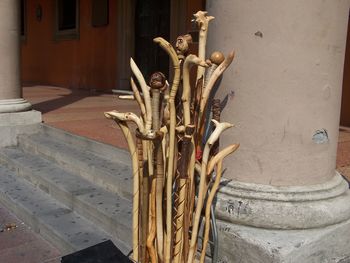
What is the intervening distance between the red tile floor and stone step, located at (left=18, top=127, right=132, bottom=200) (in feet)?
0.59

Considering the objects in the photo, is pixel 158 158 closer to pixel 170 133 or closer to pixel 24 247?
pixel 170 133

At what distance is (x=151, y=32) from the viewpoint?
9.12 metres

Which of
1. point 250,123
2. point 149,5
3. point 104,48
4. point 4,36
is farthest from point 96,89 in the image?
point 250,123

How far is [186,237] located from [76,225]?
1743 millimetres

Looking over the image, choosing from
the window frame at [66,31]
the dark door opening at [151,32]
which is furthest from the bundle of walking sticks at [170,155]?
the window frame at [66,31]

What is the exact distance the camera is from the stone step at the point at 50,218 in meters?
3.26

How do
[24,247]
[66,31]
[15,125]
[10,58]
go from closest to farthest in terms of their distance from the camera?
[24,247]
[15,125]
[10,58]
[66,31]

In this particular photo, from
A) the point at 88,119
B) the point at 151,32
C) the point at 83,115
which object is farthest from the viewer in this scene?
the point at 151,32

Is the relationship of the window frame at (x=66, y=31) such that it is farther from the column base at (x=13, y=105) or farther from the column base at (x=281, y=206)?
the column base at (x=281, y=206)

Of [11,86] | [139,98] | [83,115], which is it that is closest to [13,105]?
[11,86]

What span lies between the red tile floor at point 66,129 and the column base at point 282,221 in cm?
114

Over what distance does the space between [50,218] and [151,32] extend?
6182 mm

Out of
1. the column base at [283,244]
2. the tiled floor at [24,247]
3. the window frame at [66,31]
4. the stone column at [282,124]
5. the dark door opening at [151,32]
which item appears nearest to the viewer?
the column base at [283,244]

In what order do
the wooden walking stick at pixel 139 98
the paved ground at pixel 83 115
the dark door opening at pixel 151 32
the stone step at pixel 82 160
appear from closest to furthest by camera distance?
the wooden walking stick at pixel 139 98, the stone step at pixel 82 160, the paved ground at pixel 83 115, the dark door opening at pixel 151 32
